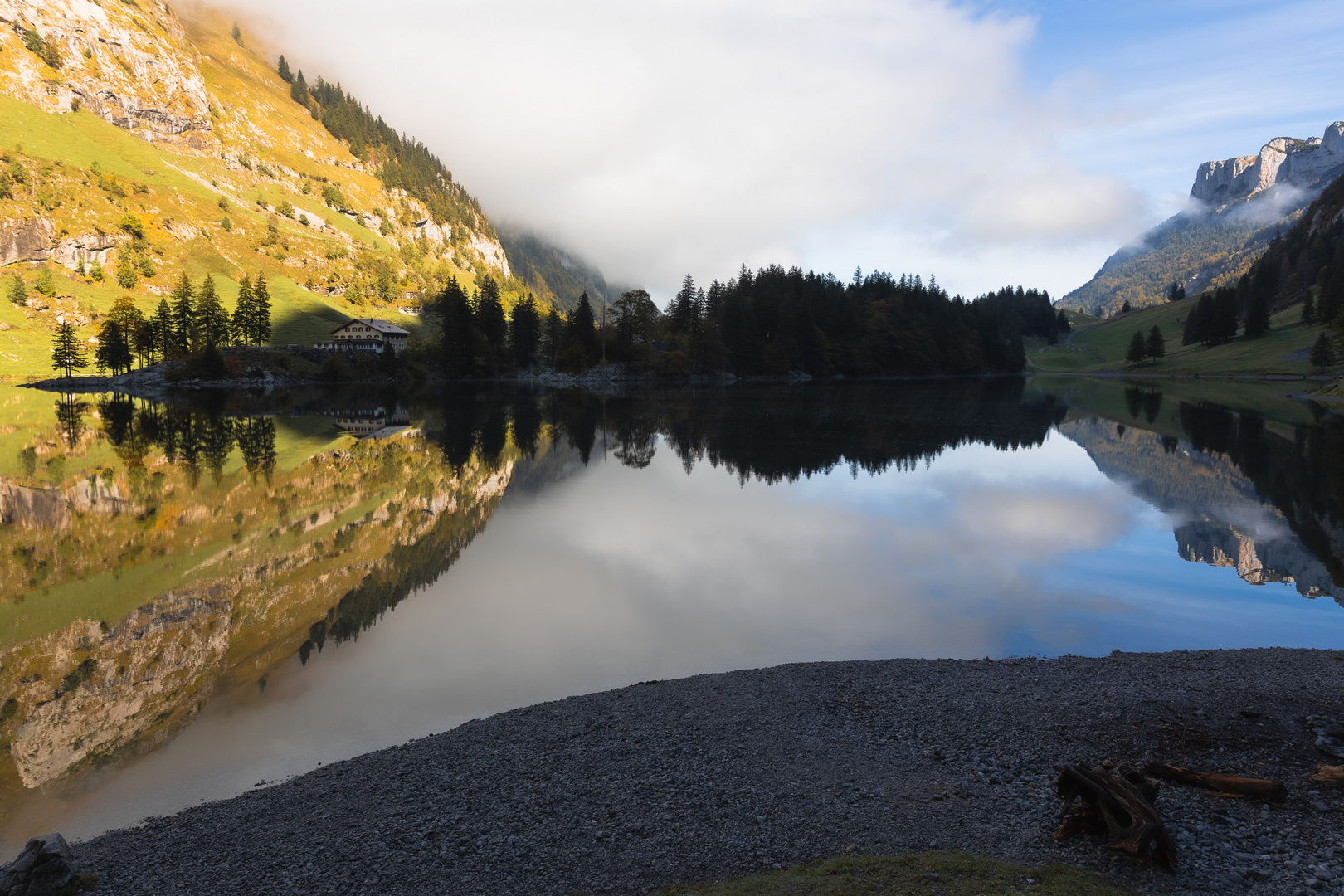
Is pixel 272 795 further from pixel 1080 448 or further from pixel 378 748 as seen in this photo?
pixel 1080 448

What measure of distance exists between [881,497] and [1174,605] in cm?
1473

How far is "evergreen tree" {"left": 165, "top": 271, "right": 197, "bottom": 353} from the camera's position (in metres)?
115

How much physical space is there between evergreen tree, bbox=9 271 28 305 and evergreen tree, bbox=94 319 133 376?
2596 cm

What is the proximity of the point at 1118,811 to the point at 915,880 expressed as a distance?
2500mm

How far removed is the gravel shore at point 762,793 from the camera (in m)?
7.51

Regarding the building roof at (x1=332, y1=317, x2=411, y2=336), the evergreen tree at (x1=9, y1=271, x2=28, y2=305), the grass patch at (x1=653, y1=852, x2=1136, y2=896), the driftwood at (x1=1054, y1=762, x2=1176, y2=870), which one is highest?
the evergreen tree at (x1=9, y1=271, x2=28, y2=305)

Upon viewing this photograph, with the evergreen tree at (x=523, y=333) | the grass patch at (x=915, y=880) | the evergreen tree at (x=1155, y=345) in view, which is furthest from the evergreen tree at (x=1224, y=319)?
the grass patch at (x=915, y=880)

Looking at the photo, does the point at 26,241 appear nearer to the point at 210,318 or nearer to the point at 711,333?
the point at 210,318

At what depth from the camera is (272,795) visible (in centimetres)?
981

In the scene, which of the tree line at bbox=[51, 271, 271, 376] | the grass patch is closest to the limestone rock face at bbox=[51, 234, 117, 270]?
the tree line at bbox=[51, 271, 271, 376]

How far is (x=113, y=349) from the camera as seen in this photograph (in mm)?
107625

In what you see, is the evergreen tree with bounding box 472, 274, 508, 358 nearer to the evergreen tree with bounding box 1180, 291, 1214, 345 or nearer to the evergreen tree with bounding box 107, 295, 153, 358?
the evergreen tree with bounding box 107, 295, 153, 358

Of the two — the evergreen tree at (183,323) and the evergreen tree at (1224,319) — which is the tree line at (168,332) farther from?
the evergreen tree at (1224,319)

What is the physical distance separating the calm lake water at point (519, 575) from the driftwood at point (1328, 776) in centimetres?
705
